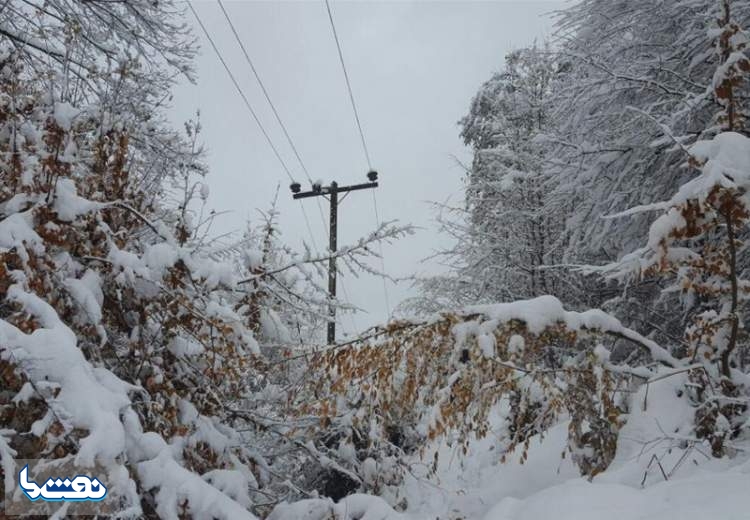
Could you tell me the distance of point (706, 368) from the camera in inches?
126

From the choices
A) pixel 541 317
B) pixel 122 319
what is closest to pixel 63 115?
pixel 122 319

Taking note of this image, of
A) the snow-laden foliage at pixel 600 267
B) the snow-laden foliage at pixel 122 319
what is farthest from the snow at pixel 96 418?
the snow-laden foliage at pixel 600 267

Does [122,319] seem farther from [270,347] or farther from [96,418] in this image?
[96,418]

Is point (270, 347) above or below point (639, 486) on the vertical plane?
above

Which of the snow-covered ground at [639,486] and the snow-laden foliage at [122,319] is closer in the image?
the snow-laden foliage at [122,319]

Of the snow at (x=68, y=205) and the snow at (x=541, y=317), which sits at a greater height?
the snow at (x=68, y=205)

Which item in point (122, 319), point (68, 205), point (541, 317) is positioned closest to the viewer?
point (68, 205)

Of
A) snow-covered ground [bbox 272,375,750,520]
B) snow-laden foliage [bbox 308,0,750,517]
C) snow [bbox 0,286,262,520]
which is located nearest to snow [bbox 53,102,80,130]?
snow [bbox 0,286,262,520]

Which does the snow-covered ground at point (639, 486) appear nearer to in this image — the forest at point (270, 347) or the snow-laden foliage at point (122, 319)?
the forest at point (270, 347)

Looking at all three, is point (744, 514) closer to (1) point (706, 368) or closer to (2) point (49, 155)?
(1) point (706, 368)

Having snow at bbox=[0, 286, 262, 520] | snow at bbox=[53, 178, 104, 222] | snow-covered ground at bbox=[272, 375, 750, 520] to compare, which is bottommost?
snow-covered ground at bbox=[272, 375, 750, 520]

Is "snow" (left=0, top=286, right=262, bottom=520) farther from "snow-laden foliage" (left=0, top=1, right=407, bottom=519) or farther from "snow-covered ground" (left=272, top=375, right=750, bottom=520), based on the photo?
"snow-covered ground" (left=272, top=375, right=750, bottom=520)

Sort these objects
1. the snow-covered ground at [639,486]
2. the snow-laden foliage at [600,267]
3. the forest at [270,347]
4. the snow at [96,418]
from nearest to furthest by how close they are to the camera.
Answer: the snow at [96,418]
the forest at [270,347]
the snow-covered ground at [639,486]
the snow-laden foliage at [600,267]

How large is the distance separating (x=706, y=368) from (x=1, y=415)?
3682 mm
